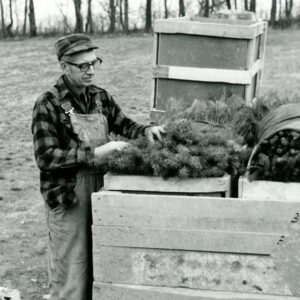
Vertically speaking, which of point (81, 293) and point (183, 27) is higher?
point (183, 27)

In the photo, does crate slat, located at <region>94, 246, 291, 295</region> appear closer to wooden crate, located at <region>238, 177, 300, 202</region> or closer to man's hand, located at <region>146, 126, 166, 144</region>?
wooden crate, located at <region>238, 177, 300, 202</region>

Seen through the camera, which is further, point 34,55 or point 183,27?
point 34,55

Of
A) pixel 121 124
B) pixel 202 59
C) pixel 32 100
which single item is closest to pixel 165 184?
pixel 121 124

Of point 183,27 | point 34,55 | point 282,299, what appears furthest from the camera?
point 34,55

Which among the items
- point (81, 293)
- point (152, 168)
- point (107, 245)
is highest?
point (152, 168)

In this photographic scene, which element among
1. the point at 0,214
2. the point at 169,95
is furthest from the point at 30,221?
the point at 169,95

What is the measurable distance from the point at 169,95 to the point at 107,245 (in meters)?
1.95

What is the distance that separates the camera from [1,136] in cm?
941

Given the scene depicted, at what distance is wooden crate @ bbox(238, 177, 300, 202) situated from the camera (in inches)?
115

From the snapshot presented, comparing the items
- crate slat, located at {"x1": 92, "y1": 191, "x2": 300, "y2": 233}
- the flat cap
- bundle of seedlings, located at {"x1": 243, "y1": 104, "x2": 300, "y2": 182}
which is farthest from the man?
bundle of seedlings, located at {"x1": 243, "y1": 104, "x2": 300, "y2": 182}

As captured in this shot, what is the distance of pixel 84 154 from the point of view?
316 cm

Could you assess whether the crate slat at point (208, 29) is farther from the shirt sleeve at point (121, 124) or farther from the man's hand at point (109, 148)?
the man's hand at point (109, 148)

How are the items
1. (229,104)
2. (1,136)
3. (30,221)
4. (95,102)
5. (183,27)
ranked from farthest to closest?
(1,136) < (30,221) < (183,27) < (229,104) < (95,102)

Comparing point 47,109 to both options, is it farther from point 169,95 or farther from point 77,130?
point 169,95
